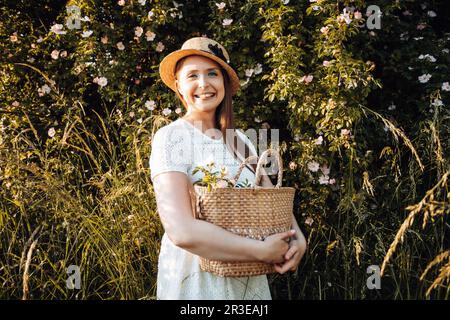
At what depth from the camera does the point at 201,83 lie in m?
1.83

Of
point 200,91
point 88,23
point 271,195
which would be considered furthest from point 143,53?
point 271,195

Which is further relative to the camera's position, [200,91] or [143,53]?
[143,53]

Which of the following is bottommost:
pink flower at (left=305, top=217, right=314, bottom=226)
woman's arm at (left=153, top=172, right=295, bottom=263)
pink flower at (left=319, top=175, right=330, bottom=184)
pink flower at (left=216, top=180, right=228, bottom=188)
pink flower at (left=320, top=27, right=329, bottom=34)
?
woman's arm at (left=153, top=172, right=295, bottom=263)

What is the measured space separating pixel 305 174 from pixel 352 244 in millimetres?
515

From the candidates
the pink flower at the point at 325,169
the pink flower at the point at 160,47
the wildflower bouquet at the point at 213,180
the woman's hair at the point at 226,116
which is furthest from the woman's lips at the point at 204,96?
the pink flower at the point at 160,47

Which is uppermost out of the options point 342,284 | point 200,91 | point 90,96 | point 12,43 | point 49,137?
point 12,43

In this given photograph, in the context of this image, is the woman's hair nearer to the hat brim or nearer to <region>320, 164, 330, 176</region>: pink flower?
the hat brim

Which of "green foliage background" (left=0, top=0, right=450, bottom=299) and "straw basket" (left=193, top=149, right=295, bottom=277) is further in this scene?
"green foliage background" (left=0, top=0, right=450, bottom=299)

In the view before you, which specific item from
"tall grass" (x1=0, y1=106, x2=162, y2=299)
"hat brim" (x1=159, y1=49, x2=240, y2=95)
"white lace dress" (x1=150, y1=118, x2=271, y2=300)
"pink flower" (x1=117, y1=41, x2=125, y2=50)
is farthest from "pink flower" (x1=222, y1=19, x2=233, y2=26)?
"white lace dress" (x1=150, y1=118, x2=271, y2=300)

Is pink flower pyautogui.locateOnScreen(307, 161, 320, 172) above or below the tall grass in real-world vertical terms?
above

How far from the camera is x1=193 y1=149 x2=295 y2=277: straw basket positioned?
1.51m

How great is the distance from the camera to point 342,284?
8.48ft

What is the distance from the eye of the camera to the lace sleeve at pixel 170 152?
5.26ft

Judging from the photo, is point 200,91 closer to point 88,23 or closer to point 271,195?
point 271,195
